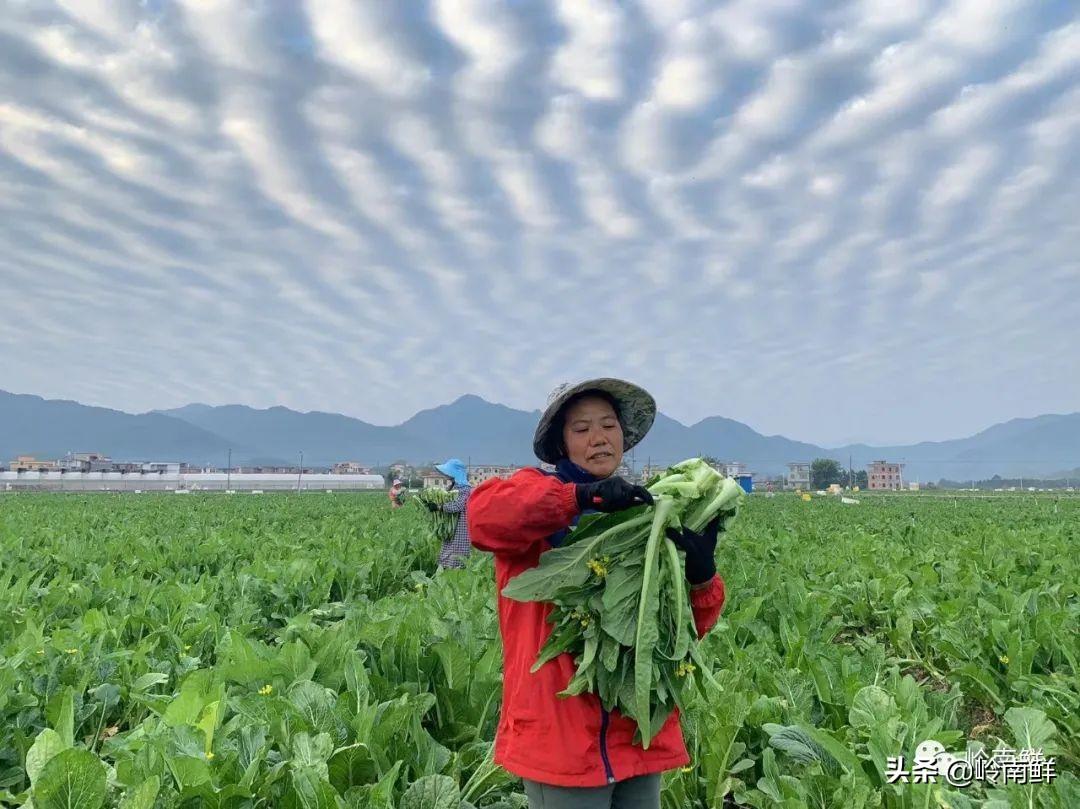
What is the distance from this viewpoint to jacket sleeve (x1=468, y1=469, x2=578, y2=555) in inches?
70.3

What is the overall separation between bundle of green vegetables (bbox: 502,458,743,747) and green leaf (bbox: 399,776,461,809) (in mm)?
804

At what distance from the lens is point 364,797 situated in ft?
7.52

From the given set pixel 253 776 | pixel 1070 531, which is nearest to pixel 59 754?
pixel 253 776

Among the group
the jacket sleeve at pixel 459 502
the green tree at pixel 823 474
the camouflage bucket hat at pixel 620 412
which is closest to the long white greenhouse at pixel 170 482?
the green tree at pixel 823 474

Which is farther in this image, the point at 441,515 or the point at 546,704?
the point at 441,515

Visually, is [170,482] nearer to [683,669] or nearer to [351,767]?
[351,767]

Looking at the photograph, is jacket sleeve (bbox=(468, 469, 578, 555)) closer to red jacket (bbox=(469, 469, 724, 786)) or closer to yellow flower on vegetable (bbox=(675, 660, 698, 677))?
red jacket (bbox=(469, 469, 724, 786))

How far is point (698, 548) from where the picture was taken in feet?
6.08

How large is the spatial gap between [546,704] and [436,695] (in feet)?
5.91

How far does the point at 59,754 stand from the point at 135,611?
10.6 ft

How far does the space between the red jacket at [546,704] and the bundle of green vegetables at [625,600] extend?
0.20 feet

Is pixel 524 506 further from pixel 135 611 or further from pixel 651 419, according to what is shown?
pixel 135 611

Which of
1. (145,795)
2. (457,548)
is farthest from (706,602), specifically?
(457,548)

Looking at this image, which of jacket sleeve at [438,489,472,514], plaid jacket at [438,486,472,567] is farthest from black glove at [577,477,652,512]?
plaid jacket at [438,486,472,567]
